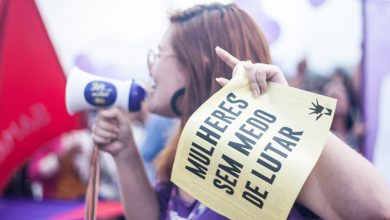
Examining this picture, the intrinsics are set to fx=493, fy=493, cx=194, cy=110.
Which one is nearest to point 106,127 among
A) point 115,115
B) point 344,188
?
point 115,115

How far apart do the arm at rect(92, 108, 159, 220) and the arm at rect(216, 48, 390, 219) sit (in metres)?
0.44

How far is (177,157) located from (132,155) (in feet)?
0.91

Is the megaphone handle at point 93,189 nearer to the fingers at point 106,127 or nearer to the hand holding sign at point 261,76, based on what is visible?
the fingers at point 106,127

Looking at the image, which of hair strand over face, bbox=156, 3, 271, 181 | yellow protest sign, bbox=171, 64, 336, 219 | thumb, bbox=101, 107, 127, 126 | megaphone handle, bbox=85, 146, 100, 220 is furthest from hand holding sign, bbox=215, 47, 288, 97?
megaphone handle, bbox=85, 146, 100, 220

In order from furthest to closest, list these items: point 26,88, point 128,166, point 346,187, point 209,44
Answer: point 26,88
point 128,166
point 209,44
point 346,187

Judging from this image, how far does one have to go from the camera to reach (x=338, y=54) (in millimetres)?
1116

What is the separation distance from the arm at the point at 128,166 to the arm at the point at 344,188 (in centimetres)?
44

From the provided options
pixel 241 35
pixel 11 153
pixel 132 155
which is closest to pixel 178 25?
pixel 241 35

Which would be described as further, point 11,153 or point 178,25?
point 11,153

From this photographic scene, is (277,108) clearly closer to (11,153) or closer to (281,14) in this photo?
(281,14)

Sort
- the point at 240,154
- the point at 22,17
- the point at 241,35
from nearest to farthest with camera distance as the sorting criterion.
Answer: the point at 240,154 → the point at 241,35 → the point at 22,17

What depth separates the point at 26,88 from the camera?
133cm

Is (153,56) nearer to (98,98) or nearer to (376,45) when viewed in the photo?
(98,98)

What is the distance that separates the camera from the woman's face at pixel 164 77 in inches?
43.8
